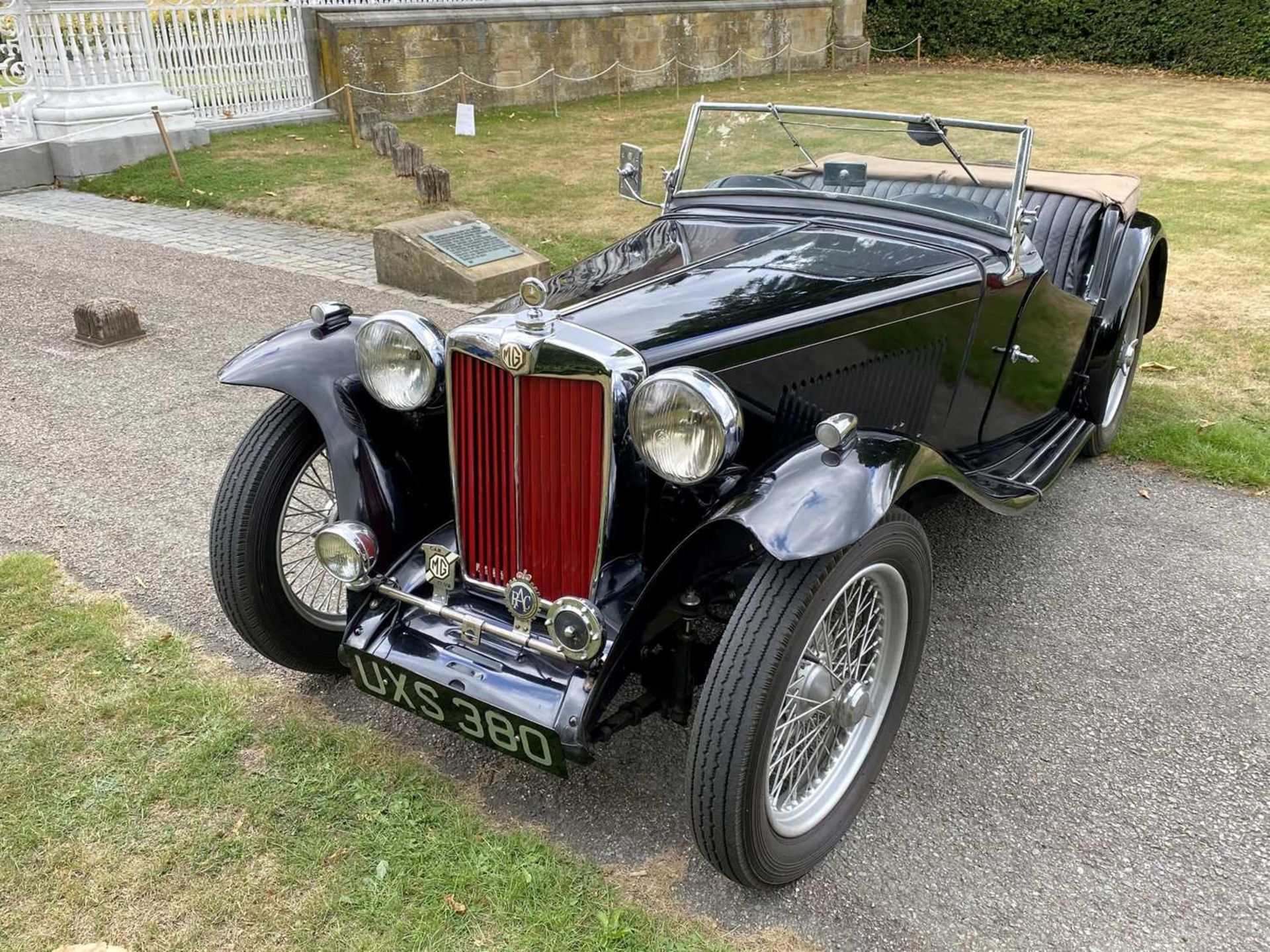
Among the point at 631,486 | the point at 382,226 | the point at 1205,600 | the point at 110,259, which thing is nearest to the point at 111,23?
the point at 110,259

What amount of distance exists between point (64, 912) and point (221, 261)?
608 cm

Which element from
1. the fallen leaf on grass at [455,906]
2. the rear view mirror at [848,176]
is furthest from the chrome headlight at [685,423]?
the rear view mirror at [848,176]

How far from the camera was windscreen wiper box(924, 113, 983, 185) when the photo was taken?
3299 millimetres

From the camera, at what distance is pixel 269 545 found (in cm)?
261

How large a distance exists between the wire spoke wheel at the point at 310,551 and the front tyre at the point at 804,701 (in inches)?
51.4

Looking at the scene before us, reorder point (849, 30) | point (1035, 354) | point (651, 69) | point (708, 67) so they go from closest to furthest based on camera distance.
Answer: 1. point (1035, 354)
2. point (651, 69)
3. point (708, 67)
4. point (849, 30)

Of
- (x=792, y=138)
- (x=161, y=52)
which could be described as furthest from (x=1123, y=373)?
(x=161, y=52)

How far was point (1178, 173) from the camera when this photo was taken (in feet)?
33.8

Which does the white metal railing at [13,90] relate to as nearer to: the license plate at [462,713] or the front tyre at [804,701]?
the license plate at [462,713]

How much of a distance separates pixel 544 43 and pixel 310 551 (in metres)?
12.7

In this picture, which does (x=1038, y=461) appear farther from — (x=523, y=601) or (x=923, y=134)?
(x=523, y=601)

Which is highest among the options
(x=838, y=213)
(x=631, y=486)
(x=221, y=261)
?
(x=838, y=213)

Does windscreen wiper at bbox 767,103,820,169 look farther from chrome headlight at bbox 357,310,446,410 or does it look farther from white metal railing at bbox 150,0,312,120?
white metal railing at bbox 150,0,312,120

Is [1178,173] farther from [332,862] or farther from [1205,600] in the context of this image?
[332,862]
